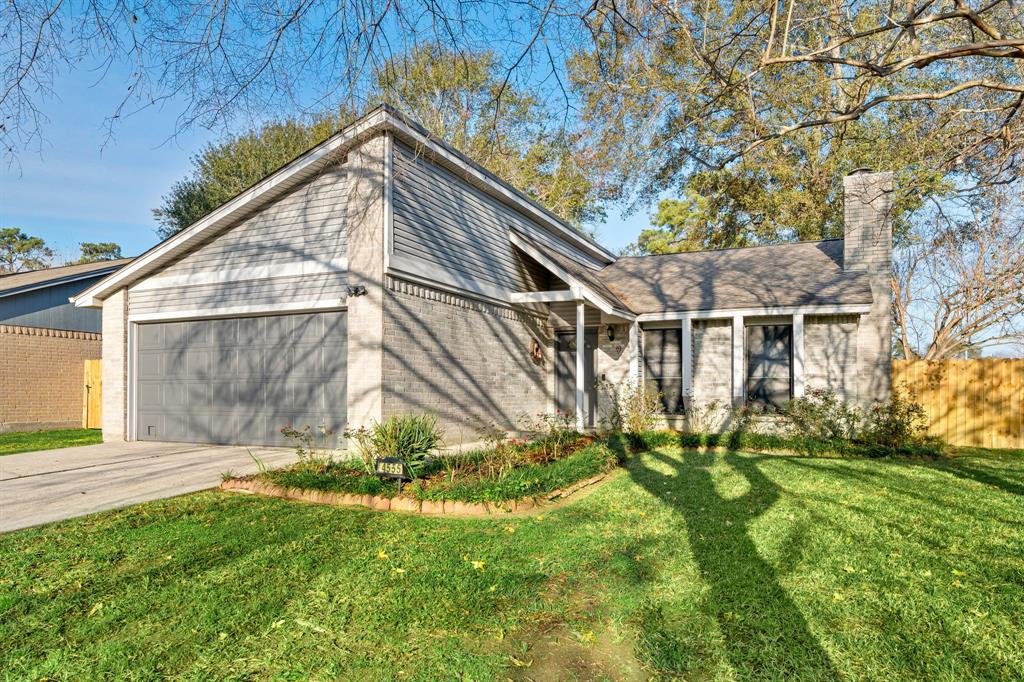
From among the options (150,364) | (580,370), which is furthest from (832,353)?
(150,364)

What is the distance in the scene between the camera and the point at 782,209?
22.0m

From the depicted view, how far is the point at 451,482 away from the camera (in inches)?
268

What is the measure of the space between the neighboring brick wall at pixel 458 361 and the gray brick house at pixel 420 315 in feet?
0.14

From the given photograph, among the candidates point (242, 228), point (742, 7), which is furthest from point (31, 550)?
point (742, 7)

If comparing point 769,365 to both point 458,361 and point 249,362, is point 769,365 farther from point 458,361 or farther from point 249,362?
point 249,362

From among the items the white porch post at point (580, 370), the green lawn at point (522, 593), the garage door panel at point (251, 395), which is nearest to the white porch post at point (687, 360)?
the white porch post at point (580, 370)

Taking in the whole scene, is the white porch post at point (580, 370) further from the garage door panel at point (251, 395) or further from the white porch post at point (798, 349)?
the garage door panel at point (251, 395)

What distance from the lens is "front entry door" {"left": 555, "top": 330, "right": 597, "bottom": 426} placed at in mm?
14492

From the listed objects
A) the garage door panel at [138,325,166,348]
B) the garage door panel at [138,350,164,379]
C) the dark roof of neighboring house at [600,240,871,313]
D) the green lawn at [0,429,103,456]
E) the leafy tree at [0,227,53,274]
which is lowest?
the green lawn at [0,429,103,456]

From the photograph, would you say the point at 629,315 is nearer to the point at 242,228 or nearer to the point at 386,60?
the point at 242,228

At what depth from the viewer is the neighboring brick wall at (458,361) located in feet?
31.0

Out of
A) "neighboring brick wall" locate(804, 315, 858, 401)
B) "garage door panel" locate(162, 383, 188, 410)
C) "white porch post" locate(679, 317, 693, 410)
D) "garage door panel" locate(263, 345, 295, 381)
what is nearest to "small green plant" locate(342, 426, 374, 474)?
"garage door panel" locate(263, 345, 295, 381)

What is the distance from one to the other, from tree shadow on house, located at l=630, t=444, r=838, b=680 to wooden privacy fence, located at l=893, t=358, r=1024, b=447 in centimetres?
744

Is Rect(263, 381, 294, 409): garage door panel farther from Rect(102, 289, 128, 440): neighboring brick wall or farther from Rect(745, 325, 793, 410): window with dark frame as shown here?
Rect(745, 325, 793, 410): window with dark frame
